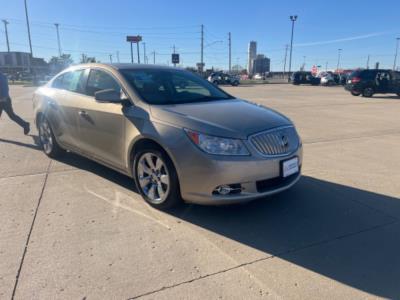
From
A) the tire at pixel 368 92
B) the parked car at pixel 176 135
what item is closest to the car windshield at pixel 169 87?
the parked car at pixel 176 135

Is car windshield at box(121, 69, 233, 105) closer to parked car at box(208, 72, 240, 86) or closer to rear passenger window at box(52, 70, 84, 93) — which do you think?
rear passenger window at box(52, 70, 84, 93)

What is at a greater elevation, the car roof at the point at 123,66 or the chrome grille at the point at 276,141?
the car roof at the point at 123,66

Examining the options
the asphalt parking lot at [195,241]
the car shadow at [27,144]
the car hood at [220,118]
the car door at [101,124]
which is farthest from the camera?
the car shadow at [27,144]

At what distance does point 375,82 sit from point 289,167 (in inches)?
815

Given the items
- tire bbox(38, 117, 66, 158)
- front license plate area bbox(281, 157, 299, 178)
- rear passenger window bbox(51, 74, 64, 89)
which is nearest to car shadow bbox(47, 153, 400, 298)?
front license plate area bbox(281, 157, 299, 178)

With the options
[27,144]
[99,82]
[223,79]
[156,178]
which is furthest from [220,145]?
[223,79]

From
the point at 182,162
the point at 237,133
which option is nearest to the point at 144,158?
the point at 182,162

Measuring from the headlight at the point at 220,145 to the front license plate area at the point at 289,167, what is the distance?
0.51 meters

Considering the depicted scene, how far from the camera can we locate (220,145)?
3.36 metres

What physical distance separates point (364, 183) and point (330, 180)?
1.48ft

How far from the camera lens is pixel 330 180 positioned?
500 cm

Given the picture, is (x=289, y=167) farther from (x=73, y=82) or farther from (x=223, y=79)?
(x=223, y=79)

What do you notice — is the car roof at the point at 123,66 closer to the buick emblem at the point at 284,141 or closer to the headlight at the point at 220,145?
the headlight at the point at 220,145

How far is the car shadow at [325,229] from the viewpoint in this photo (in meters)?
2.85
